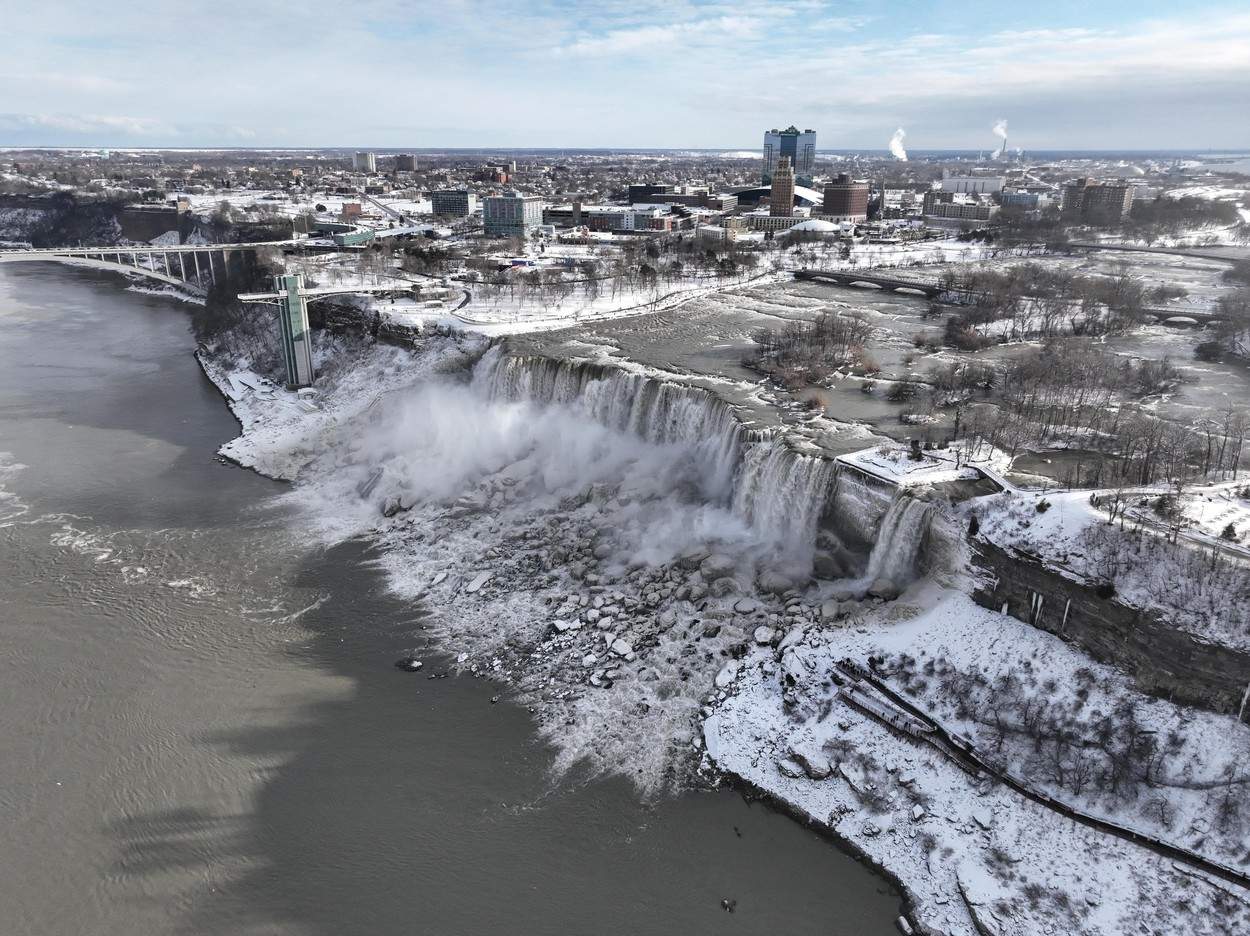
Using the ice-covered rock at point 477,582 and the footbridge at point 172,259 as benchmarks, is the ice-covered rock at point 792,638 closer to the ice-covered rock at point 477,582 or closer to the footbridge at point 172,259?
the ice-covered rock at point 477,582

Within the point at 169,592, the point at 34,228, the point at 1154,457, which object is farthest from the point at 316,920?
the point at 34,228

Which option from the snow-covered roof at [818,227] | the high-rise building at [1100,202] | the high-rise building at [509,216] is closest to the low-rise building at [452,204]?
the high-rise building at [509,216]

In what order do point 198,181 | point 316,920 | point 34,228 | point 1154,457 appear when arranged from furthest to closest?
point 198,181 < point 34,228 < point 1154,457 < point 316,920

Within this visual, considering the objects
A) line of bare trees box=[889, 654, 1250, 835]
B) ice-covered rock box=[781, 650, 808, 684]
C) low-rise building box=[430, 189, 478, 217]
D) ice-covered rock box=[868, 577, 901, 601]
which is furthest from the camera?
low-rise building box=[430, 189, 478, 217]

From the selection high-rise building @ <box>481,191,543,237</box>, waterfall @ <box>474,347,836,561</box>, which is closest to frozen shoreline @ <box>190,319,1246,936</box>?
waterfall @ <box>474,347,836,561</box>

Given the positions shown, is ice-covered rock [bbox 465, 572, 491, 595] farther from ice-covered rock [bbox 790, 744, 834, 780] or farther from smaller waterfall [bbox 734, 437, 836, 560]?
ice-covered rock [bbox 790, 744, 834, 780]

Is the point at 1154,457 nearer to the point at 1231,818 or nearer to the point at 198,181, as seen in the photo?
the point at 1231,818
